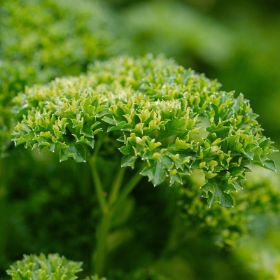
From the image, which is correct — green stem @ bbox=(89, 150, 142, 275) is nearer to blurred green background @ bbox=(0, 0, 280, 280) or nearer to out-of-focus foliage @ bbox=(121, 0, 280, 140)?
blurred green background @ bbox=(0, 0, 280, 280)

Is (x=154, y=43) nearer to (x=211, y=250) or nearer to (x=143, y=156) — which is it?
(x=211, y=250)

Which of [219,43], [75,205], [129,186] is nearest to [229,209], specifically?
[129,186]

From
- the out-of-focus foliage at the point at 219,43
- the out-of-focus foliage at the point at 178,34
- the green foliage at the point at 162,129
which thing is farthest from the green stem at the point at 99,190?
the out-of-focus foliage at the point at 178,34

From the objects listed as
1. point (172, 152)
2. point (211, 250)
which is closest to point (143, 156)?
point (172, 152)

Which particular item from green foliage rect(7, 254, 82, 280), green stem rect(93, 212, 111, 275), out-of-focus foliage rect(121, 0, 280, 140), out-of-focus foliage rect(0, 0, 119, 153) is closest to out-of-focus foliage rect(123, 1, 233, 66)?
out-of-focus foliage rect(121, 0, 280, 140)

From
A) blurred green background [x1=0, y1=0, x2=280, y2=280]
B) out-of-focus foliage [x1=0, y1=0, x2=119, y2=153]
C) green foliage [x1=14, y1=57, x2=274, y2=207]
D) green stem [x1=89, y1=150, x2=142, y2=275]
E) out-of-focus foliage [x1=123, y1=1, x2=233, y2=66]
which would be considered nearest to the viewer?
green foliage [x1=14, y1=57, x2=274, y2=207]

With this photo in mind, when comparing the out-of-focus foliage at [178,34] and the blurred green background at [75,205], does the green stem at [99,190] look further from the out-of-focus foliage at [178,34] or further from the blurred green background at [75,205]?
the out-of-focus foliage at [178,34]

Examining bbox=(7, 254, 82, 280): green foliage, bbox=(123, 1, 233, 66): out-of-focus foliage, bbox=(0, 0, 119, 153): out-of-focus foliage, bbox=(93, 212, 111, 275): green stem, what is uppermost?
bbox=(123, 1, 233, 66): out-of-focus foliage

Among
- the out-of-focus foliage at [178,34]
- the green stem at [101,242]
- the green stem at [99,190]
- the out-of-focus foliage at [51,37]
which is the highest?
the out-of-focus foliage at [178,34]
